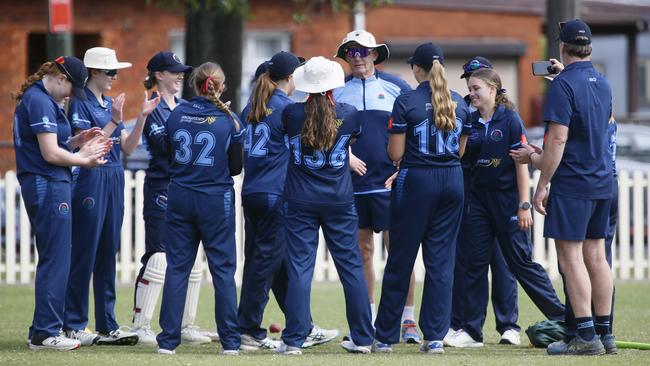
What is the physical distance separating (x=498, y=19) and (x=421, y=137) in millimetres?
21226

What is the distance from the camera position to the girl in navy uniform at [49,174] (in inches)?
377

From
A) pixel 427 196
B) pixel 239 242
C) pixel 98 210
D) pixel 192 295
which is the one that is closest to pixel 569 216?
pixel 427 196

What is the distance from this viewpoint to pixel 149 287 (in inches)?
408

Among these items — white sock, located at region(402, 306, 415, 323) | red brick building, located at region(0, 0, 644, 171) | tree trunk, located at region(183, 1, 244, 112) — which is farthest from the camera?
red brick building, located at region(0, 0, 644, 171)

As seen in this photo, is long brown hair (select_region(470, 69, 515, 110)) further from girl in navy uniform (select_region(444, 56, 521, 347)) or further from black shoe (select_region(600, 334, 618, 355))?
black shoe (select_region(600, 334, 618, 355))

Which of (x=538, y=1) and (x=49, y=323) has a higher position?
(x=538, y=1)

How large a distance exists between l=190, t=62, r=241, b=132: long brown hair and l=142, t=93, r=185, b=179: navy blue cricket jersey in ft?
2.11

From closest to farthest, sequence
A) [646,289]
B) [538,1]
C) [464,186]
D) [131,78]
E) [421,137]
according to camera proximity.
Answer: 1. [421,137]
2. [464,186]
3. [646,289]
4. [131,78]
5. [538,1]

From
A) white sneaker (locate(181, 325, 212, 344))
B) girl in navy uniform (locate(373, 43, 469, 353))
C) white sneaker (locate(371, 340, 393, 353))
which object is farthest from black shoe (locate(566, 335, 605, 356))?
white sneaker (locate(181, 325, 212, 344))

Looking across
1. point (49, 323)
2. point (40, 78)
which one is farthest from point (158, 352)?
point (40, 78)

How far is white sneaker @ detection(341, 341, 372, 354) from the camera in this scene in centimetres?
961

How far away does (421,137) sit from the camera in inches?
373

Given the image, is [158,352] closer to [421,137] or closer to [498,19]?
[421,137]

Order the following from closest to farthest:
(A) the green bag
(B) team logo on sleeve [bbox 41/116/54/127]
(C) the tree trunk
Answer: (B) team logo on sleeve [bbox 41/116/54/127], (A) the green bag, (C) the tree trunk
